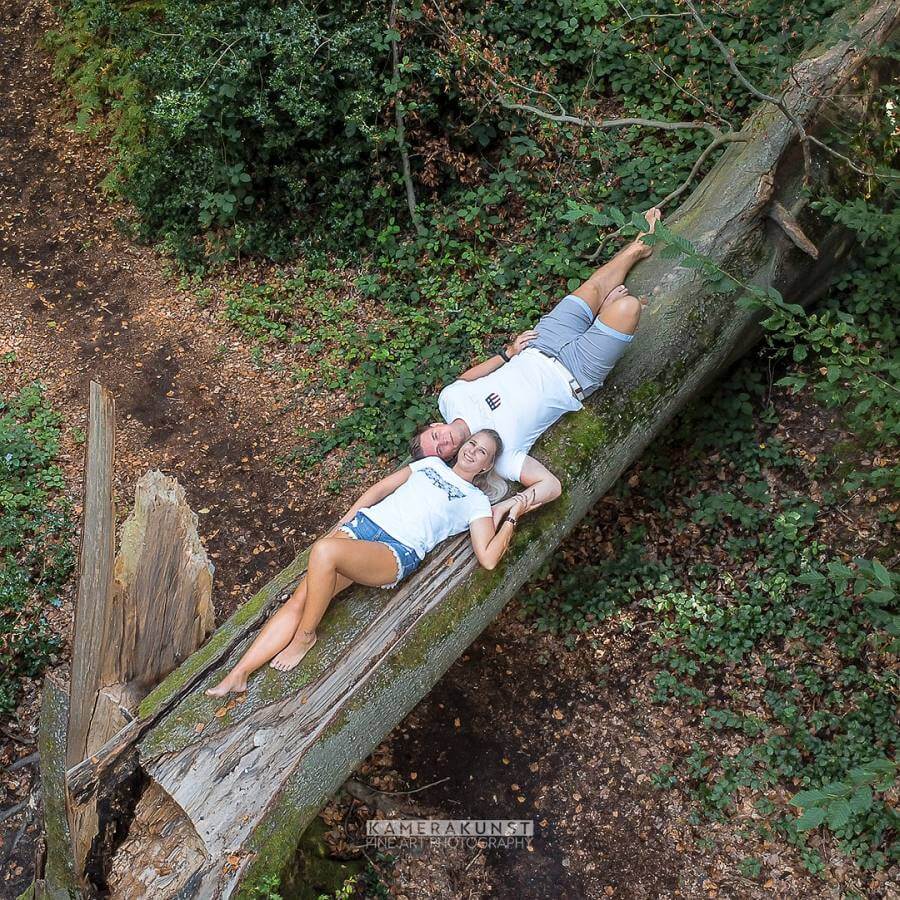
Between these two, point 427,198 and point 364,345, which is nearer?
point 364,345

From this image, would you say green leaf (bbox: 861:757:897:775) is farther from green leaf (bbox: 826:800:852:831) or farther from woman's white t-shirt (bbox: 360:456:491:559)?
woman's white t-shirt (bbox: 360:456:491:559)

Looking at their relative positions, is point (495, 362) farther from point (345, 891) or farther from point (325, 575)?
point (345, 891)

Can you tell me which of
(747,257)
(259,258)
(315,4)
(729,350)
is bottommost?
(729,350)

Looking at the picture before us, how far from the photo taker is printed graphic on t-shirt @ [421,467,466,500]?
5.15m

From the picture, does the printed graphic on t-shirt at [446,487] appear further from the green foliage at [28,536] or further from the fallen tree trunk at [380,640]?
the green foliage at [28,536]

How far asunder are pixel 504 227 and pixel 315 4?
8.98 ft

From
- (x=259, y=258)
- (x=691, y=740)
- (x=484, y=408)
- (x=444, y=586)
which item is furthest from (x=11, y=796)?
(x=259, y=258)

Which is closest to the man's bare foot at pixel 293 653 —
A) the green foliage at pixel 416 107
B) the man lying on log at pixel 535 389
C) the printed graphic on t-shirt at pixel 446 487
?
the printed graphic on t-shirt at pixel 446 487

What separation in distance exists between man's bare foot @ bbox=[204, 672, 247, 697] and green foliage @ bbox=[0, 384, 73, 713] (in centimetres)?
230

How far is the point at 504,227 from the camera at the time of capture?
8477 millimetres

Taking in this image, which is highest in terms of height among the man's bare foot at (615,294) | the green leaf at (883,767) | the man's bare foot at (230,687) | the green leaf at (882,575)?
the man's bare foot at (230,687)

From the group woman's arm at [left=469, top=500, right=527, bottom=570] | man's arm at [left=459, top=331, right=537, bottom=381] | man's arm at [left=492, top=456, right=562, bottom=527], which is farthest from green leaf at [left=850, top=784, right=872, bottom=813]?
man's arm at [left=459, top=331, right=537, bottom=381]

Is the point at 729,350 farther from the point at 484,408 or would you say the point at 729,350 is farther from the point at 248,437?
the point at 248,437

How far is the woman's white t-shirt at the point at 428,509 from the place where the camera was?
199 inches
